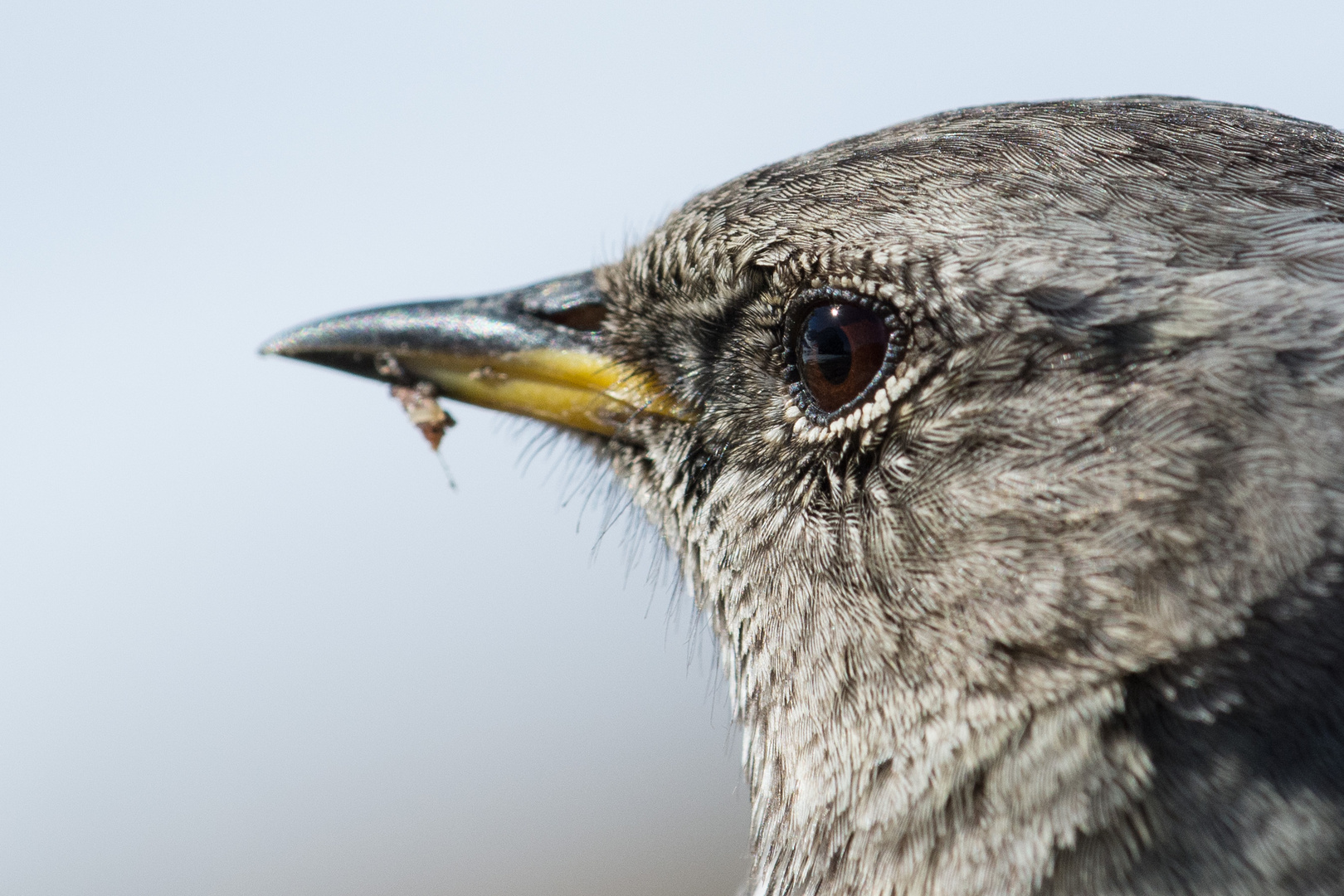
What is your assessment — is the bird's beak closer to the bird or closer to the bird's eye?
the bird

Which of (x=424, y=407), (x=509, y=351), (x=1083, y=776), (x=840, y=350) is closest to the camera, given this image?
(x=1083, y=776)

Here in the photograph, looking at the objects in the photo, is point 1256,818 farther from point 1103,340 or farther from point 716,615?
point 716,615

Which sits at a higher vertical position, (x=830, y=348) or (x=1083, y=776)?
(x=830, y=348)

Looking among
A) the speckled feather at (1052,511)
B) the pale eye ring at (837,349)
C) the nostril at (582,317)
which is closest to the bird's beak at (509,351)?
the nostril at (582,317)

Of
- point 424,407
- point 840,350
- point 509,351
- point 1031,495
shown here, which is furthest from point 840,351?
point 424,407

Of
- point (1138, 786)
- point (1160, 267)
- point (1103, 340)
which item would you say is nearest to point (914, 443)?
point (1103, 340)

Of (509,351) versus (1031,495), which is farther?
(509,351)

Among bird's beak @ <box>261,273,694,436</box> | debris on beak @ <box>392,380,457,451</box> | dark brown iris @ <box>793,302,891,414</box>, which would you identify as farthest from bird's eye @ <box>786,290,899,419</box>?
debris on beak @ <box>392,380,457,451</box>

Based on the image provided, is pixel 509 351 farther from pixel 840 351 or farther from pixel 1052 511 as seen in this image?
pixel 1052 511
